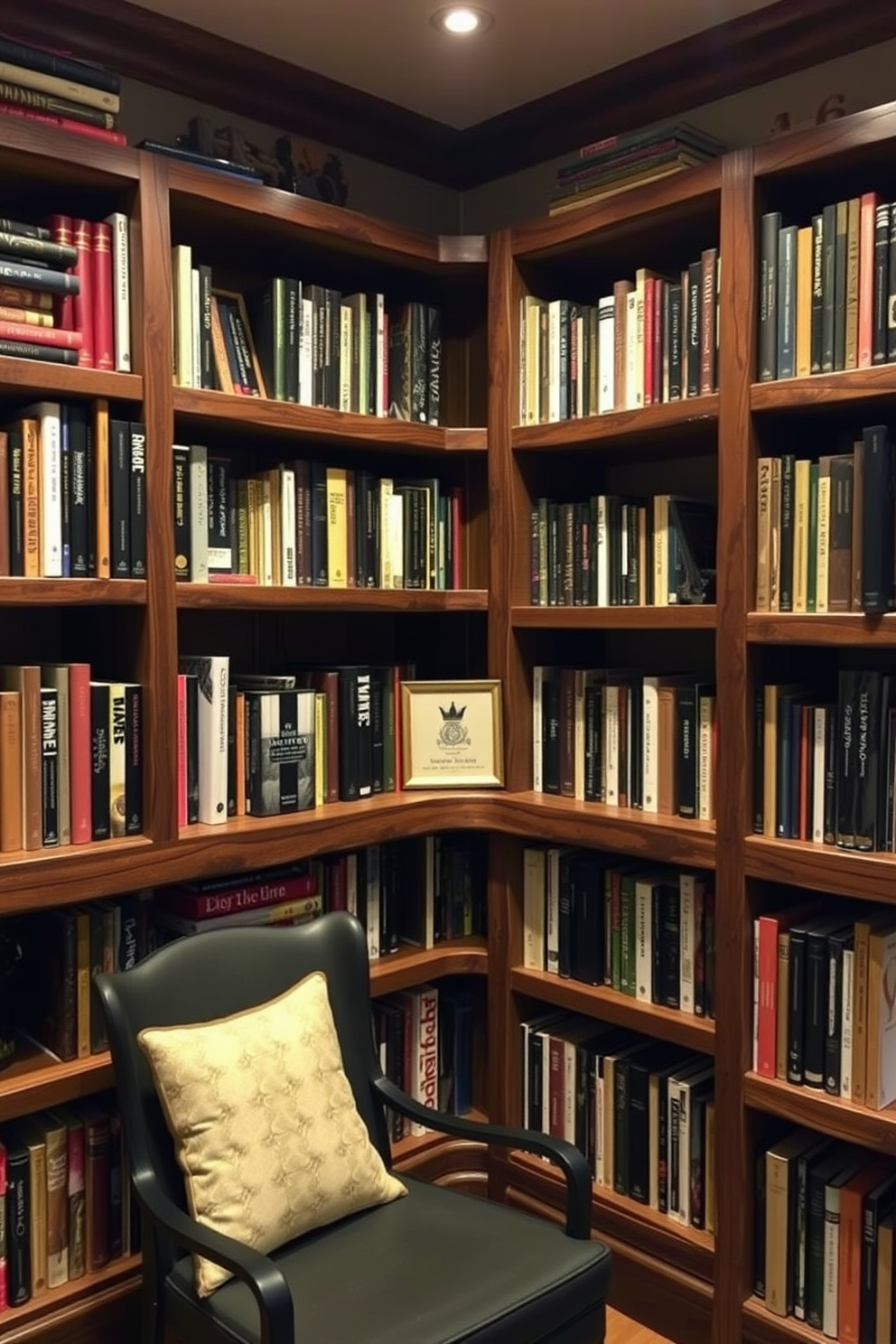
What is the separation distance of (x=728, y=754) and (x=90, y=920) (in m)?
1.18

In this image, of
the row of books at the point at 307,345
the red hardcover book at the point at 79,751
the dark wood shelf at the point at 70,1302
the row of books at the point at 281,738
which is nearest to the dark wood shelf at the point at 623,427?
the row of books at the point at 307,345

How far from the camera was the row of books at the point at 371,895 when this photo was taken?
2180mm

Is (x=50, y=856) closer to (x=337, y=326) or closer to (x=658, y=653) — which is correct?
(x=337, y=326)

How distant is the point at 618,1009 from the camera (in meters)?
2.29

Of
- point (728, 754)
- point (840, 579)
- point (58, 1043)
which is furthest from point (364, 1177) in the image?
point (840, 579)

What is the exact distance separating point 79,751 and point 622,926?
1144mm

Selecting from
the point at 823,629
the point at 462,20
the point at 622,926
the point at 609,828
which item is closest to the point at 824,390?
the point at 823,629

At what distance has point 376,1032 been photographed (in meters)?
2.49

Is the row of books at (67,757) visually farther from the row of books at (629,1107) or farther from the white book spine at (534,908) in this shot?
the row of books at (629,1107)

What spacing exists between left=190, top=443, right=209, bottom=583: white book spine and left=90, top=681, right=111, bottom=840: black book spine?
0.30 meters

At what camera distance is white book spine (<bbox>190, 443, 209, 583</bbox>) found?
2.13m

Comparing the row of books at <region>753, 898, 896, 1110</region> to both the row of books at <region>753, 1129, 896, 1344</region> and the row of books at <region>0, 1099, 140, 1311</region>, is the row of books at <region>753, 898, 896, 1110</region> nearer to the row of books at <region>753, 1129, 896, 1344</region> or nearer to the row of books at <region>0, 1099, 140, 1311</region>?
the row of books at <region>753, 1129, 896, 1344</region>

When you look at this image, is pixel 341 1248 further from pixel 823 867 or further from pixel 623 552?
pixel 623 552

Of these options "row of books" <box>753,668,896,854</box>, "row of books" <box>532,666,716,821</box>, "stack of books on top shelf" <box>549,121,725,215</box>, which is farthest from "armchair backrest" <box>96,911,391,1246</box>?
"stack of books on top shelf" <box>549,121,725,215</box>
